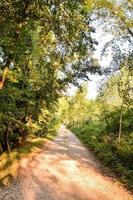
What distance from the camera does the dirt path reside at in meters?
11.0

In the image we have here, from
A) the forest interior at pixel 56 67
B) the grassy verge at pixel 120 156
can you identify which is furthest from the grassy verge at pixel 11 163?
the grassy verge at pixel 120 156

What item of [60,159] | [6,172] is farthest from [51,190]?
[60,159]

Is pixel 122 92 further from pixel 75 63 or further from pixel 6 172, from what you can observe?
pixel 6 172

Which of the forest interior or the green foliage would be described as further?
the green foliage

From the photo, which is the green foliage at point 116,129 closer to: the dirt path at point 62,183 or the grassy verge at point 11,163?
the dirt path at point 62,183

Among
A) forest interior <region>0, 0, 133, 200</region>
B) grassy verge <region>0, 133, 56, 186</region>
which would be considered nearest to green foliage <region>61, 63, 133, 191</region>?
forest interior <region>0, 0, 133, 200</region>

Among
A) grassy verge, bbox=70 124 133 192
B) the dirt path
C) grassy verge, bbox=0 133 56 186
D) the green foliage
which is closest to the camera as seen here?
the dirt path

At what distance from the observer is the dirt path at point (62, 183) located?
1101 centimetres

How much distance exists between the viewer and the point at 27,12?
12.1m

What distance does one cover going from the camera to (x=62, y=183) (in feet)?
42.2

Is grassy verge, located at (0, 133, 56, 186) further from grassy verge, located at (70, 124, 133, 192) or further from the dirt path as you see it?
grassy verge, located at (70, 124, 133, 192)

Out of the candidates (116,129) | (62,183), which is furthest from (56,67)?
(62,183)

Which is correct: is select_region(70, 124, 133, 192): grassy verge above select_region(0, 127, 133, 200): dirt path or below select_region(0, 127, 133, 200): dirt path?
above

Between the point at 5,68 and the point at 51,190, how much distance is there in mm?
5464
